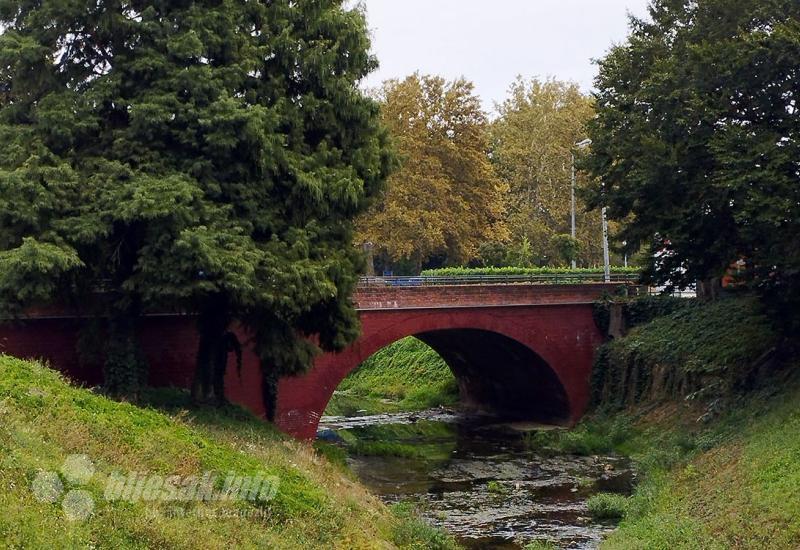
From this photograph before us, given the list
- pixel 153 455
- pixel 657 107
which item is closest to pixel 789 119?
pixel 657 107

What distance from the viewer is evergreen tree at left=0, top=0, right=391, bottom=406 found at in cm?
1980

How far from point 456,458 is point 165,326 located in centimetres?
1154

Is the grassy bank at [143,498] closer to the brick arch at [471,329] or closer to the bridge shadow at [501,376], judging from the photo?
the brick arch at [471,329]

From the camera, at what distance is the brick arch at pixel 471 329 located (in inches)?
1177

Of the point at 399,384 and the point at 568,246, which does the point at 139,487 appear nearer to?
the point at 399,384

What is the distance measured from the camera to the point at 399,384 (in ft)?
161

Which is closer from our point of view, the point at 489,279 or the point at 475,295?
the point at 475,295

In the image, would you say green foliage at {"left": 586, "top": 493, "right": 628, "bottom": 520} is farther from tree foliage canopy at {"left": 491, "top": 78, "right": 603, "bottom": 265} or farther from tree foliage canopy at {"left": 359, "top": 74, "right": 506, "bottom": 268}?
tree foliage canopy at {"left": 491, "top": 78, "right": 603, "bottom": 265}

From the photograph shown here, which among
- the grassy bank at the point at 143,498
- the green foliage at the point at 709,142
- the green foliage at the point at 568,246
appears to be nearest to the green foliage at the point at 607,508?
the grassy bank at the point at 143,498

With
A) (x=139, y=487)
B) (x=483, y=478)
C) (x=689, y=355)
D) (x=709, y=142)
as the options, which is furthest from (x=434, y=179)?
(x=139, y=487)

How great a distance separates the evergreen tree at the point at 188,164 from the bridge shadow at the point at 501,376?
45.7 ft

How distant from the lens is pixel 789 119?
23.1 meters

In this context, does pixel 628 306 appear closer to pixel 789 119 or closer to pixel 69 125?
pixel 789 119

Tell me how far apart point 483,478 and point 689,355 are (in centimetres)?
939
